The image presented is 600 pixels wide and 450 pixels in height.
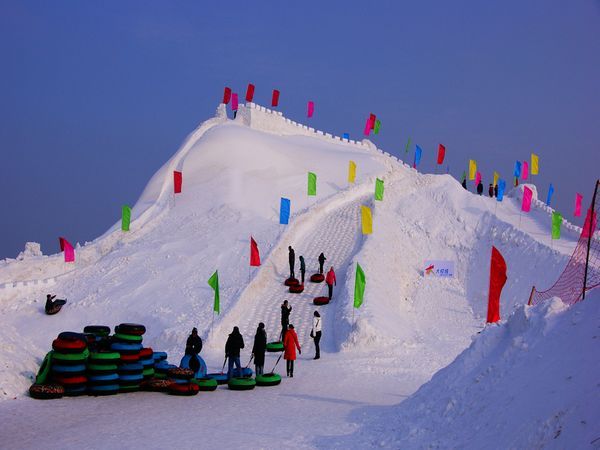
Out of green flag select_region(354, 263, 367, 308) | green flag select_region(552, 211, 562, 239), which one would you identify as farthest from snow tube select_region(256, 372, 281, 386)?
green flag select_region(552, 211, 562, 239)

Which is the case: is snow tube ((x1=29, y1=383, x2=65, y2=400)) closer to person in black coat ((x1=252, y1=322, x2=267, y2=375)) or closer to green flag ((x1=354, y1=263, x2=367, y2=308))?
person in black coat ((x1=252, y1=322, x2=267, y2=375))

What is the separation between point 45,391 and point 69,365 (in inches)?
23.7

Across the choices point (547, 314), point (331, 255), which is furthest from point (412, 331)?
point (547, 314)

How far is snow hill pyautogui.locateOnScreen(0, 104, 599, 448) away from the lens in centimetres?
883

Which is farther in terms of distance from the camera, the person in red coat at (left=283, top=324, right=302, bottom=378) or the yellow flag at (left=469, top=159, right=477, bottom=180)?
the yellow flag at (left=469, top=159, right=477, bottom=180)

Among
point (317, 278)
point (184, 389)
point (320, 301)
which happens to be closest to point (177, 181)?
point (317, 278)

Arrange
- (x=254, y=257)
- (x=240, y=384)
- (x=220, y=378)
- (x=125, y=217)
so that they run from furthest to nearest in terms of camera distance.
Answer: (x=125, y=217)
(x=254, y=257)
(x=220, y=378)
(x=240, y=384)

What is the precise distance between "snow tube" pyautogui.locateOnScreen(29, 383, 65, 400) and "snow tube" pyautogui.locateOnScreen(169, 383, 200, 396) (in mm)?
1939

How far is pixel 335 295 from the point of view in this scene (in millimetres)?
21656

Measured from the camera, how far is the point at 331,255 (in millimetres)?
25250

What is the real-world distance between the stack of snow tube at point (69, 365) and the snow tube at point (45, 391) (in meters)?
0.22

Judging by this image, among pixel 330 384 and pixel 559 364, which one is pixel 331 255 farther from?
pixel 559 364

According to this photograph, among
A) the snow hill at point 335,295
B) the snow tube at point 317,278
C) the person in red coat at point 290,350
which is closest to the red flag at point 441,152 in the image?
the snow hill at point 335,295

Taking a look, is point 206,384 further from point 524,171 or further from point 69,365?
point 524,171
